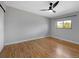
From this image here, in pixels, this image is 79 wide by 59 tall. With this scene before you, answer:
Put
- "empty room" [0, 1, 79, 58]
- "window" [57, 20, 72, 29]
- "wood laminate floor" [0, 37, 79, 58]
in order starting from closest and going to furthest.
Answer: "wood laminate floor" [0, 37, 79, 58] → "empty room" [0, 1, 79, 58] → "window" [57, 20, 72, 29]

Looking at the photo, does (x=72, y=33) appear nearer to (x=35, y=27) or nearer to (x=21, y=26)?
(x=35, y=27)

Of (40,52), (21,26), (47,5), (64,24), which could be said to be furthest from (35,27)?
(40,52)

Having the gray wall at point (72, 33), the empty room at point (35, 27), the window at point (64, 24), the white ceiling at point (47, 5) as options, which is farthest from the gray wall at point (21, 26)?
the gray wall at point (72, 33)

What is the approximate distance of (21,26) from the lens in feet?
19.3

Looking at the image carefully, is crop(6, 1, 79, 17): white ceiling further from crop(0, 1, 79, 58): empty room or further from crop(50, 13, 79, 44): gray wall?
crop(50, 13, 79, 44): gray wall

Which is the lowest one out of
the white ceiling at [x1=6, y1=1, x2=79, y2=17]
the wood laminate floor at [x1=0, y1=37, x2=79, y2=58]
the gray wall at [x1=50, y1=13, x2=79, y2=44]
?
the wood laminate floor at [x1=0, y1=37, x2=79, y2=58]

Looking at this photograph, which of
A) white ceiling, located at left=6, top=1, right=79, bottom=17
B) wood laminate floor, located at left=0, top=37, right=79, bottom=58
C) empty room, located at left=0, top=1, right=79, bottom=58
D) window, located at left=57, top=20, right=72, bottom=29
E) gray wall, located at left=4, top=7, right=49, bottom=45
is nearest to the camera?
wood laminate floor, located at left=0, top=37, right=79, bottom=58

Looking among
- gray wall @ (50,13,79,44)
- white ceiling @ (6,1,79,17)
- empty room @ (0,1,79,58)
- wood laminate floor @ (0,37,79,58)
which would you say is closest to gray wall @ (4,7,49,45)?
empty room @ (0,1,79,58)

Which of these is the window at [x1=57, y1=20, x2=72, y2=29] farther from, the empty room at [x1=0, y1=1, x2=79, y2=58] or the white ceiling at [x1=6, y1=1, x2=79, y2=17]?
the white ceiling at [x1=6, y1=1, x2=79, y2=17]

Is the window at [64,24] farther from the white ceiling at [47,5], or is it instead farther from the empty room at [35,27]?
the white ceiling at [47,5]

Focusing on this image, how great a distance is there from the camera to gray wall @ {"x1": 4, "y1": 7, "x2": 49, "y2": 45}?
A: 5.09 metres

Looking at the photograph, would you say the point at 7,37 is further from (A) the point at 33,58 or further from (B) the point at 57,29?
(B) the point at 57,29

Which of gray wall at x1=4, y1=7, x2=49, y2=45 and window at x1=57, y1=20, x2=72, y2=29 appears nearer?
gray wall at x1=4, y1=7, x2=49, y2=45

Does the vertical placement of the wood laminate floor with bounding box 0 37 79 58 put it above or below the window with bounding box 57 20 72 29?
below
